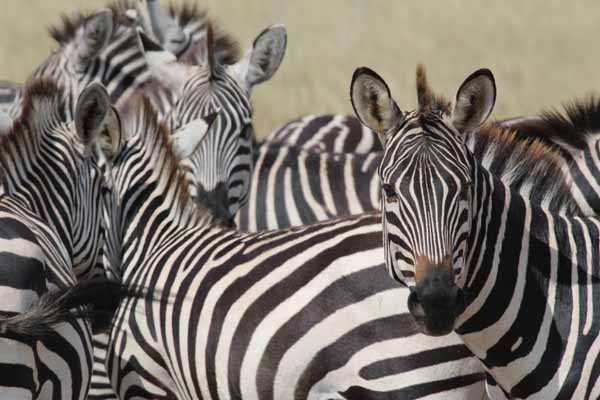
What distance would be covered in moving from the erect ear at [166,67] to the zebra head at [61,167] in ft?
10.6

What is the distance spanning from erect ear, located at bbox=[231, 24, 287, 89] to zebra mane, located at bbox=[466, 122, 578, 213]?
414 centimetres

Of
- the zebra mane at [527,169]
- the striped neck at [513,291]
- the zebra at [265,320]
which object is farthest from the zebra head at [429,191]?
the zebra mane at [527,169]

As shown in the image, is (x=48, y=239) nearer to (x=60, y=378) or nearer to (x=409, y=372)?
(x=60, y=378)

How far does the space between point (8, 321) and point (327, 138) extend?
6.83m

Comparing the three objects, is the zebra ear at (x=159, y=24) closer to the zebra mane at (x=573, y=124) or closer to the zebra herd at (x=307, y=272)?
the zebra herd at (x=307, y=272)

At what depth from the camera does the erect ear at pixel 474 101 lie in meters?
5.09

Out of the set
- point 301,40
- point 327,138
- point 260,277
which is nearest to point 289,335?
point 260,277

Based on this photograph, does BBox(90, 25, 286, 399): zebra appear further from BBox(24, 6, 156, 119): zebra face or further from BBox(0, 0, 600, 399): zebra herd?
BBox(0, 0, 600, 399): zebra herd

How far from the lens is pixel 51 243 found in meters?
5.36

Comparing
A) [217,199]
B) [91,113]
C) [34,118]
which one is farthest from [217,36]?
[34,118]

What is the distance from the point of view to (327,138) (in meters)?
11.1

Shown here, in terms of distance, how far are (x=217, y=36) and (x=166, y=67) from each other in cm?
178

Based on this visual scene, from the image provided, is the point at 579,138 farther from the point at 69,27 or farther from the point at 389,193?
the point at 69,27

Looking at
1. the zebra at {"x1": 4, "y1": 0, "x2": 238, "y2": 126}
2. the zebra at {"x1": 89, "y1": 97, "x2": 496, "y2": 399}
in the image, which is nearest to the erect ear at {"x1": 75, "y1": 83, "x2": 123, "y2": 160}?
the zebra at {"x1": 89, "y1": 97, "x2": 496, "y2": 399}
